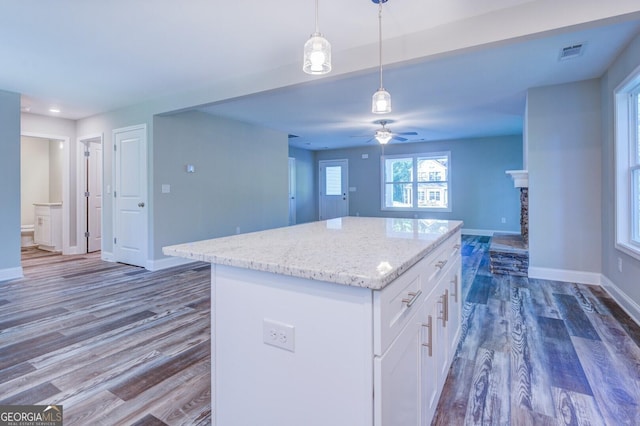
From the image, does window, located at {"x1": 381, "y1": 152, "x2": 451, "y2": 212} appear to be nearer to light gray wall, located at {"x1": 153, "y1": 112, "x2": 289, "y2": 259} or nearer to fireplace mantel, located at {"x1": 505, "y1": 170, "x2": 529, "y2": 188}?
light gray wall, located at {"x1": 153, "y1": 112, "x2": 289, "y2": 259}

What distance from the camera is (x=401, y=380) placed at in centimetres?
106

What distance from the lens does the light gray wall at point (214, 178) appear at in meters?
4.69

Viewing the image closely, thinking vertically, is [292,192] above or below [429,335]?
above

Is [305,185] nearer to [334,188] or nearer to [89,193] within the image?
[334,188]

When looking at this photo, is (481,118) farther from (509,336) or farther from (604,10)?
(509,336)

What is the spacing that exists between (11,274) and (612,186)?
22.4 ft

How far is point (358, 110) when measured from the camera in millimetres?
5145

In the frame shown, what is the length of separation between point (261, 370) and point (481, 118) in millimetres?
5976

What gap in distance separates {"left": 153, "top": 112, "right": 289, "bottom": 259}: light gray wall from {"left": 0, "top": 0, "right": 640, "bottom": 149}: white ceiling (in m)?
0.74

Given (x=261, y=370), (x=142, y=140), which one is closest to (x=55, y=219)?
(x=142, y=140)

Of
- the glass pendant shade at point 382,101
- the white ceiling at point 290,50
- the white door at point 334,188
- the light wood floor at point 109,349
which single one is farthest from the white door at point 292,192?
the glass pendant shade at point 382,101

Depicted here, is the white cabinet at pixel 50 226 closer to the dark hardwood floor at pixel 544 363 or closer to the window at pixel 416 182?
the dark hardwood floor at pixel 544 363

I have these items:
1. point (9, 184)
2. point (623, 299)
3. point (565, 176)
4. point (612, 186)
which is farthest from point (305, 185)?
point (623, 299)

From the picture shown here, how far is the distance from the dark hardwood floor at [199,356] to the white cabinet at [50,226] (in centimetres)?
271
